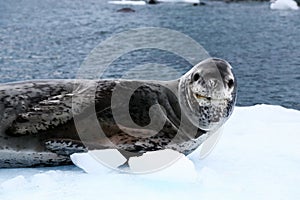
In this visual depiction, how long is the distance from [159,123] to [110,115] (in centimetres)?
28

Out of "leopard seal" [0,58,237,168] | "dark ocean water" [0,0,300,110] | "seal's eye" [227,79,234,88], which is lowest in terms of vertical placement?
"dark ocean water" [0,0,300,110]

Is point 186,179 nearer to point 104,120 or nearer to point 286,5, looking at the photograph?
point 104,120

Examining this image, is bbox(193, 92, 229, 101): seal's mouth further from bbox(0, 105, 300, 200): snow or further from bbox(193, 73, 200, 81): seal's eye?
bbox(0, 105, 300, 200): snow

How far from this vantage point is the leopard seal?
9.90 feet

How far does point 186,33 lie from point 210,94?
60.8 feet

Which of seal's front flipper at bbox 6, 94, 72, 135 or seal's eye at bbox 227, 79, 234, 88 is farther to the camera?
seal's front flipper at bbox 6, 94, 72, 135

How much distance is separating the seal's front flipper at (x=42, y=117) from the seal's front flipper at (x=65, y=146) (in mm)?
94

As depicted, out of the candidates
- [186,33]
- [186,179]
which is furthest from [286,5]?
[186,179]

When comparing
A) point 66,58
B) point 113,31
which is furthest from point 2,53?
point 113,31

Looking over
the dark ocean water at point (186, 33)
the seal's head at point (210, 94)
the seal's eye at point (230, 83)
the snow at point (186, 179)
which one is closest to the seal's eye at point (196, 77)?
the seal's head at point (210, 94)

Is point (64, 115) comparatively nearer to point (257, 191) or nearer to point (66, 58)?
point (257, 191)

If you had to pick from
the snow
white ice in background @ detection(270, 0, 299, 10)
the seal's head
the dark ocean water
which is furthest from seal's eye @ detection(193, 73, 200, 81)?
white ice in background @ detection(270, 0, 299, 10)

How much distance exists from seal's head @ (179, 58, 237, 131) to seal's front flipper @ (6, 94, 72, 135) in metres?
0.68

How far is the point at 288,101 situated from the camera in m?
9.76
